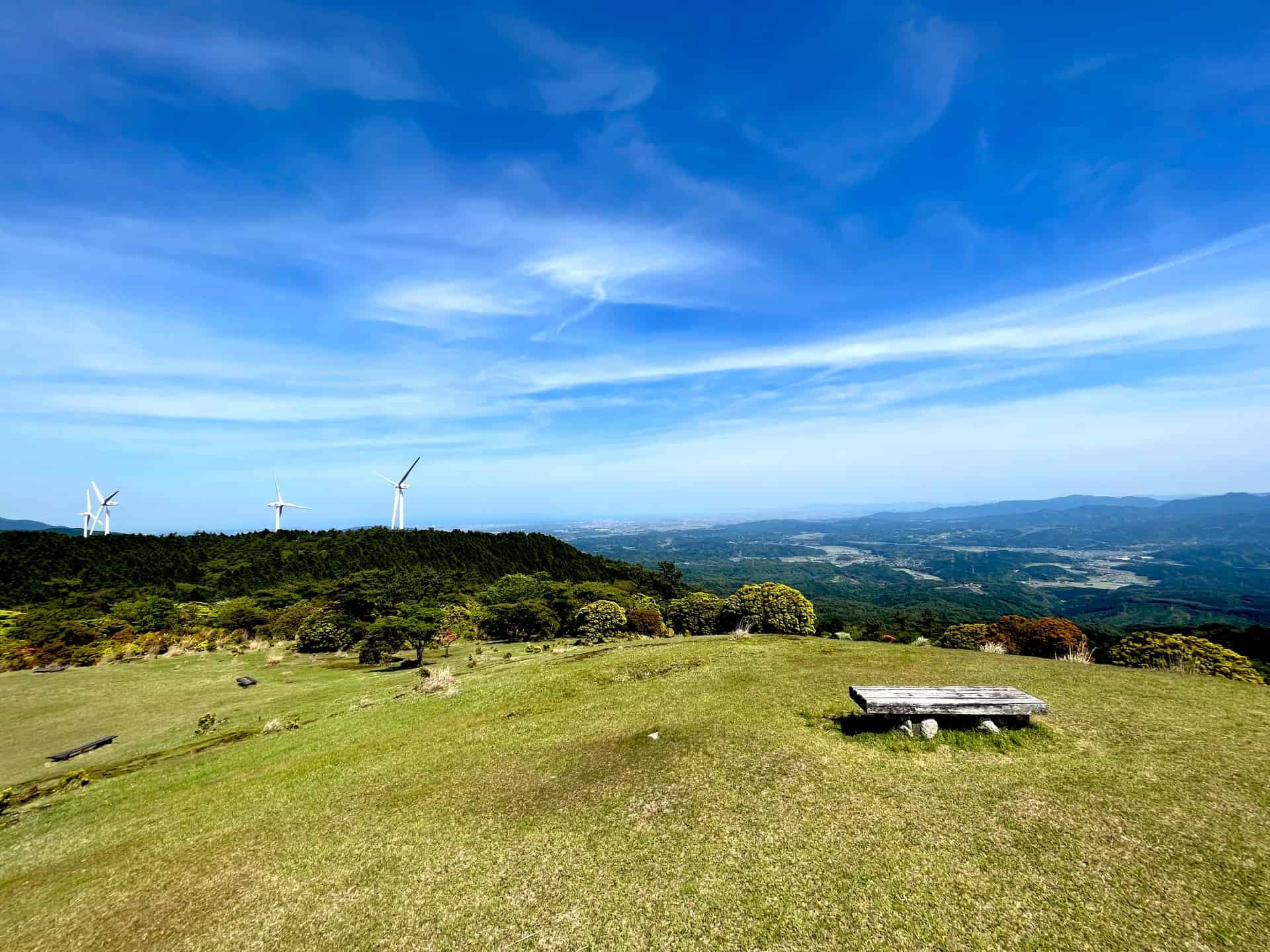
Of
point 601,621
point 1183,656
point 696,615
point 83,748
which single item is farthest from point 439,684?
point 1183,656

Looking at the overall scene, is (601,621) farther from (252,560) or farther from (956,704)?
(252,560)

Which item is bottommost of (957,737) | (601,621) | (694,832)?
(601,621)

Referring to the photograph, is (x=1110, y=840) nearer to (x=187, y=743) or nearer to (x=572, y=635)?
(x=187, y=743)

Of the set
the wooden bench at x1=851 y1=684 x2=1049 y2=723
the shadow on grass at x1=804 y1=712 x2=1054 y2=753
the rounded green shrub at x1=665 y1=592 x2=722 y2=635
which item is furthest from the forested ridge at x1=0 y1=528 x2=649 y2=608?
the wooden bench at x1=851 y1=684 x2=1049 y2=723

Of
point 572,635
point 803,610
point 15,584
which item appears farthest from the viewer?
point 15,584

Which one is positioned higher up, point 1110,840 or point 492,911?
point 1110,840

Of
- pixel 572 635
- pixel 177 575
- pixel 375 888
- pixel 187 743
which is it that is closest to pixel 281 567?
pixel 177 575

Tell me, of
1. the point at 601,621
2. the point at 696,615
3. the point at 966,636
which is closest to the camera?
the point at 966,636
